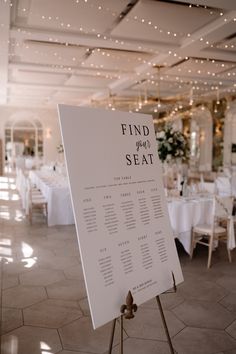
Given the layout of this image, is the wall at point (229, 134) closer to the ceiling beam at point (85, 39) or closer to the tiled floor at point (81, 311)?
the ceiling beam at point (85, 39)

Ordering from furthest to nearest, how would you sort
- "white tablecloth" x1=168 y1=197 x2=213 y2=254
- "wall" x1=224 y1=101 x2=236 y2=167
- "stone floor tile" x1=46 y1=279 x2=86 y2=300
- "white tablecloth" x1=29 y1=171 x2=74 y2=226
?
"wall" x1=224 y1=101 x2=236 y2=167 < "white tablecloth" x1=29 y1=171 x2=74 y2=226 < "white tablecloth" x1=168 y1=197 x2=213 y2=254 < "stone floor tile" x1=46 y1=279 x2=86 y2=300

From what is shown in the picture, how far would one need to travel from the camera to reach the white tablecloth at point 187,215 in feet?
16.2

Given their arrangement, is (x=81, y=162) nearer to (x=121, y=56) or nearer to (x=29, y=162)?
(x=121, y=56)

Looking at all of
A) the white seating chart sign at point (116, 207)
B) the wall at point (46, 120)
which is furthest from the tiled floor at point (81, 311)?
the wall at point (46, 120)

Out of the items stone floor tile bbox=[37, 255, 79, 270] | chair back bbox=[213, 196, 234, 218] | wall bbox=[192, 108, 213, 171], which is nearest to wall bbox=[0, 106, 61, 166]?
wall bbox=[192, 108, 213, 171]

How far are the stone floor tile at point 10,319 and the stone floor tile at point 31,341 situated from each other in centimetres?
8

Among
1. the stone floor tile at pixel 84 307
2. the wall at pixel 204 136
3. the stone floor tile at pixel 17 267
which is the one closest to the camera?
the stone floor tile at pixel 84 307

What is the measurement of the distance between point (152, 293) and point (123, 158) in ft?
2.96

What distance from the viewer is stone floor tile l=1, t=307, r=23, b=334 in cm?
299

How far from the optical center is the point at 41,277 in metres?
4.14

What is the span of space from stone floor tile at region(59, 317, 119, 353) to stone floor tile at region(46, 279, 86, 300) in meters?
0.52

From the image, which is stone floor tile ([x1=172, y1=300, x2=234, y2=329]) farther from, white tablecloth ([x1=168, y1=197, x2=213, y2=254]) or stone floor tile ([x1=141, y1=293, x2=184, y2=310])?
white tablecloth ([x1=168, y1=197, x2=213, y2=254])

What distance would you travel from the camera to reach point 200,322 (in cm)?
315

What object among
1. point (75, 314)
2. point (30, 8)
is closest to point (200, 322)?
point (75, 314)
